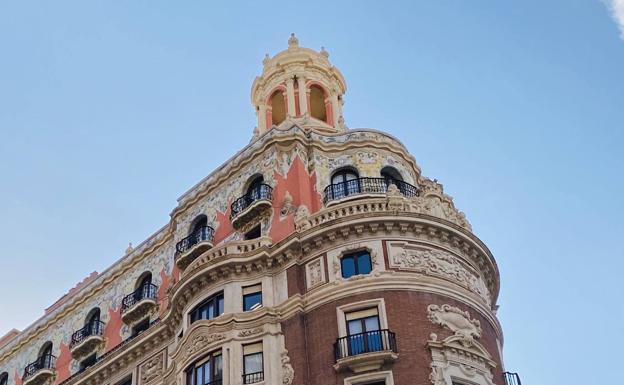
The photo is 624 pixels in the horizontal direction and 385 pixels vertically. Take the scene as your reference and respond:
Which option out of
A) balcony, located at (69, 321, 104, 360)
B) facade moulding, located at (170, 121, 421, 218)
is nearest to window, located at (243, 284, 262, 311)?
facade moulding, located at (170, 121, 421, 218)

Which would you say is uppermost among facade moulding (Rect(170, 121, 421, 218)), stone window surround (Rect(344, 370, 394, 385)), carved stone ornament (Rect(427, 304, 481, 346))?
facade moulding (Rect(170, 121, 421, 218))

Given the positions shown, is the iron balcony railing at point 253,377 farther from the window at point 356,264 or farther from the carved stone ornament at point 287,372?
the window at point 356,264

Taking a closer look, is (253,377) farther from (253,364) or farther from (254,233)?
(254,233)

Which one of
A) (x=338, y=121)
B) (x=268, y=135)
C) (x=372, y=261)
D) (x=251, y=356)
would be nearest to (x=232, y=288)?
(x=251, y=356)

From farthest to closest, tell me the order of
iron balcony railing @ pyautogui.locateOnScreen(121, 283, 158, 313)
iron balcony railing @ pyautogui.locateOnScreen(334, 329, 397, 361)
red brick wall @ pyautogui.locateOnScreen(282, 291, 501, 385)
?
iron balcony railing @ pyautogui.locateOnScreen(121, 283, 158, 313), iron balcony railing @ pyautogui.locateOnScreen(334, 329, 397, 361), red brick wall @ pyautogui.locateOnScreen(282, 291, 501, 385)

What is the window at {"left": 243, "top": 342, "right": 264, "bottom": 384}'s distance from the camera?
39.9 m

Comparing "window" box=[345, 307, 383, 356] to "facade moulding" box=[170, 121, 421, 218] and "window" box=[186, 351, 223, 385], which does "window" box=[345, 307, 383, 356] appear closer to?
"window" box=[186, 351, 223, 385]

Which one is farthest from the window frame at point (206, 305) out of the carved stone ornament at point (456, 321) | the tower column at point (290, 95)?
the tower column at point (290, 95)

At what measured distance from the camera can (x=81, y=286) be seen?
6009cm

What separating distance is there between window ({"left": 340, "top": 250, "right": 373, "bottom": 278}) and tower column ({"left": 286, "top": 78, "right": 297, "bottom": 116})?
50.4 ft

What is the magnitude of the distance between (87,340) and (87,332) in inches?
75.1

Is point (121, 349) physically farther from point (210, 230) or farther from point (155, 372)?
point (210, 230)

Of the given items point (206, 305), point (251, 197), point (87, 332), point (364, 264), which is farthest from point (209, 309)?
point (87, 332)

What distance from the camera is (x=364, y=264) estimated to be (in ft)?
136
